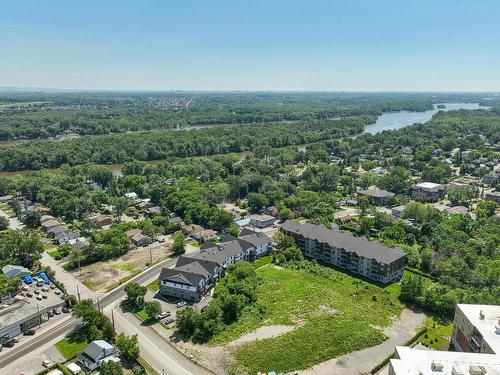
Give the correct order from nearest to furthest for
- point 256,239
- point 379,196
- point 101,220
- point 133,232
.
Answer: point 256,239, point 133,232, point 101,220, point 379,196

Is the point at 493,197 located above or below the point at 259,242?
below

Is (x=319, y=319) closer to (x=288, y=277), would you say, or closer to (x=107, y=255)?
(x=288, y=277)

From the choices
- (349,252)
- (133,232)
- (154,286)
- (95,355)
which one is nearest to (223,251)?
(154,286)

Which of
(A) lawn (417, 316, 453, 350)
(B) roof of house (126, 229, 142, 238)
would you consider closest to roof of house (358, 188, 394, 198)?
(A) lawn (417, 316, 453, 350)

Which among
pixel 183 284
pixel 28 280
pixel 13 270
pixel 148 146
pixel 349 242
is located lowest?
pixel 28 280

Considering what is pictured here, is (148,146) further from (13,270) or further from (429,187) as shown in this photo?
(429,187)
